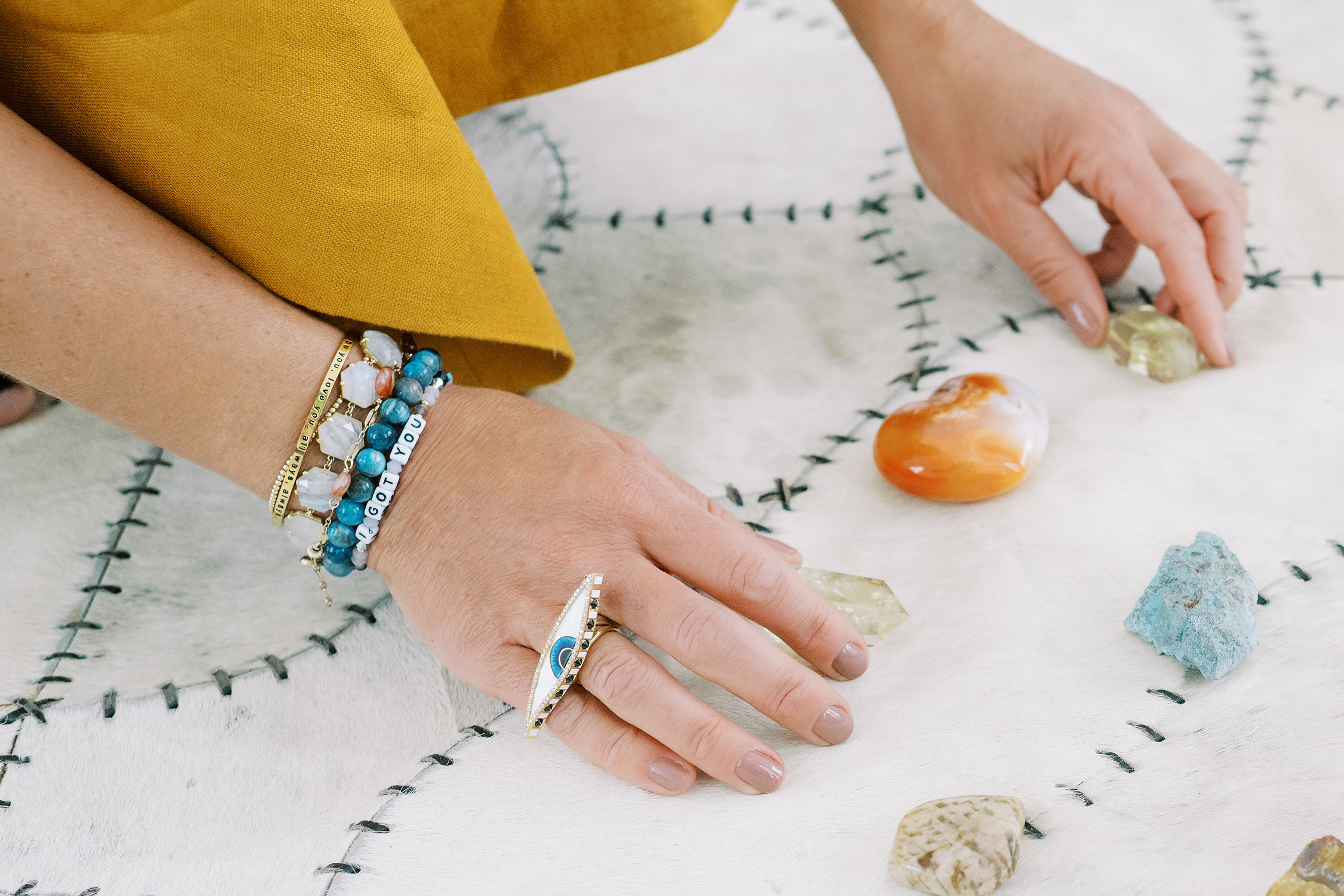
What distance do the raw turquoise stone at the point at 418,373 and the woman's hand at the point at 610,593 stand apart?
0.04 metres

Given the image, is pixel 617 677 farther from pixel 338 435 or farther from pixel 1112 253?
pixel 1112 253

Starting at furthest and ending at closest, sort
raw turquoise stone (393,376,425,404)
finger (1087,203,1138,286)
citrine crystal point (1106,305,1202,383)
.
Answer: finger (1087,203,1138,286)
citrine crystal point (1106,305,1202,383)
raw turquoise stone (393,376,425,404)

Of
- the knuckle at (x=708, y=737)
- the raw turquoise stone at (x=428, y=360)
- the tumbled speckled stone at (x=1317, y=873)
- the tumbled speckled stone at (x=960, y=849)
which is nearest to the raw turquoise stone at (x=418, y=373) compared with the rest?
the raw turquoise stone at (x=428, y=360)

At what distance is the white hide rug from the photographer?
67 centimetres

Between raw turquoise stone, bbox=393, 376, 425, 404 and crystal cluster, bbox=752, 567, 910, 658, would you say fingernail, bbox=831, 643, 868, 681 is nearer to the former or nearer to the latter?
crystal cluster, bbox=752, 567, 910, 658

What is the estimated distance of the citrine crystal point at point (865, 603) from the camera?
0.81m

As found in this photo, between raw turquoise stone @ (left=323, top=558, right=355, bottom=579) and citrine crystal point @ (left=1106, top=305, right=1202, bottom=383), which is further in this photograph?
citrine crystal point @ (left=1106, top=305, right=1202, bottom=383)

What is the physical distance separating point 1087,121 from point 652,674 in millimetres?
748

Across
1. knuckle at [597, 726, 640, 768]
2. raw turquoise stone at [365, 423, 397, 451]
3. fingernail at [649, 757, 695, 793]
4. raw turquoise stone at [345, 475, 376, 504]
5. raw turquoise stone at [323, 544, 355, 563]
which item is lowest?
fingernail at [649, 757, 695, 793]

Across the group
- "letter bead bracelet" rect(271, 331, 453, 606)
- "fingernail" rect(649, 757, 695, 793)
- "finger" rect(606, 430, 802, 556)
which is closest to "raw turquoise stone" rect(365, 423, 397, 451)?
"letter bead bracelet" rect(271, 331, 453, 606)

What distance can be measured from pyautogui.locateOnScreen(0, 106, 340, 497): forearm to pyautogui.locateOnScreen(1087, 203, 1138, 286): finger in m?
0.85

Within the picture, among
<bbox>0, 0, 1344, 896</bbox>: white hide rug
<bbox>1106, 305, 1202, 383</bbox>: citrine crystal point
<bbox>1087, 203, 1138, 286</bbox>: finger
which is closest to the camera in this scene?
<bbox>0, 0, 1344, 896</bbox>: white hide rug

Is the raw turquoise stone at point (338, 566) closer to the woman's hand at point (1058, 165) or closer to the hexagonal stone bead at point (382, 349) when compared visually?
the hexagonal stone bead at point (382, 349)

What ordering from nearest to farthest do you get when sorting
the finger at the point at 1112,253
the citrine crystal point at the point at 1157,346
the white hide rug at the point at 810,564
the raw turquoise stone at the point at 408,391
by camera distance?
the white hide rug at the point at 810,564
the raw turquoise stone at the point at 408,391
the citrine crystal point at the point at 1157,346
the finger at the point at 1112,253
